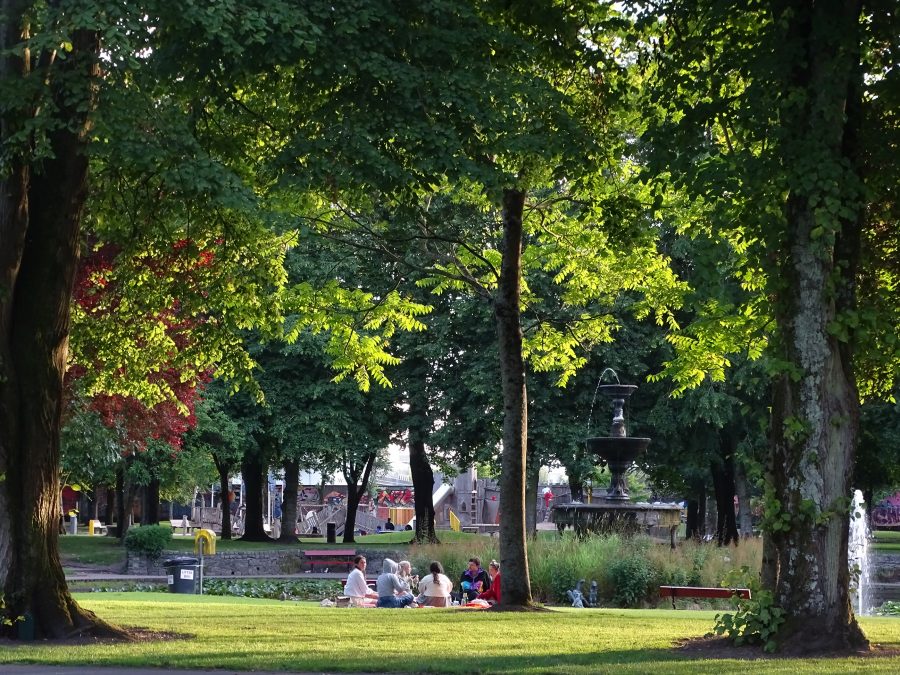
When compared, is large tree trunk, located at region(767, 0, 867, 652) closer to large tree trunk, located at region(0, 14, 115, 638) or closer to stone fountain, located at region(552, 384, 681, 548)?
large tree trunk, located at region(0, 14, 115, 638)

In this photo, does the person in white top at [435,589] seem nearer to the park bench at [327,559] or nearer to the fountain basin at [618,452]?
the fountain basin at [618,452]

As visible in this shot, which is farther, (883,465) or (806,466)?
(883,465)

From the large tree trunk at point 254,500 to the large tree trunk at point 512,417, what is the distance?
101ft

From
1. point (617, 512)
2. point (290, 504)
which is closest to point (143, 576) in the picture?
point (617, 512)

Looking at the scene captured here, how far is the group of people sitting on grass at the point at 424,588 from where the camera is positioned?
21.0 m

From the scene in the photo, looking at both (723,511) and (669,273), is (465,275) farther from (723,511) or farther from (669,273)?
(723,511)

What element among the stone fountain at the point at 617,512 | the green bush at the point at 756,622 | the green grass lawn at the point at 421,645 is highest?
the stone fountain at the point at 617,512

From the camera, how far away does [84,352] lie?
53.1 feet

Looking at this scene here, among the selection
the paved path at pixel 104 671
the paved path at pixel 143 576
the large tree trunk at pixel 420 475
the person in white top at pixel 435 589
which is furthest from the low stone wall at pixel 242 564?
the paved path at pixel 104 671

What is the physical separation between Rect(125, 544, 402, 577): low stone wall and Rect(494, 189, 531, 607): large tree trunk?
19698mm

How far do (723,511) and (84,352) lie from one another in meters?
31.8

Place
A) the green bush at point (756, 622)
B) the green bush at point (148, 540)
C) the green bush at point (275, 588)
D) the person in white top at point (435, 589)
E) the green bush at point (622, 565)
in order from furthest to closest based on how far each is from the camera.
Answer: the green bush at point (148, 540) → the green bush at point (275, 588) → the green bush at point (622, 565) → the person in white top at point (435, 589) → the green bush at point (756, 622)

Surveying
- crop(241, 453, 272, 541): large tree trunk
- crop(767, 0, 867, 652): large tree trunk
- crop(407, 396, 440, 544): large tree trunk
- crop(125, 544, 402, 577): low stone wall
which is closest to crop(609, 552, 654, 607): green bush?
crop(767, 0, 867, 652): large tree trunk

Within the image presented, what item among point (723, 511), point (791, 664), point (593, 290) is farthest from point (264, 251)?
point (723, 511)
